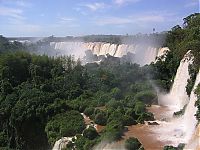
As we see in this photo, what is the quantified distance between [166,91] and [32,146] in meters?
13.4

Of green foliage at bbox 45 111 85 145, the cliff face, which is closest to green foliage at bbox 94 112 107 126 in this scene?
green foliage at bbox 45 111 85 145

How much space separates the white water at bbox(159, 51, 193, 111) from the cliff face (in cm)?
1240

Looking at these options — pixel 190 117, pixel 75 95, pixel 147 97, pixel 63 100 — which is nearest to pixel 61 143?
pixel 190 117

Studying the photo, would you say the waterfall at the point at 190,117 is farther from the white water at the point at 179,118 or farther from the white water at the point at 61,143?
the white water at the point at 61,143

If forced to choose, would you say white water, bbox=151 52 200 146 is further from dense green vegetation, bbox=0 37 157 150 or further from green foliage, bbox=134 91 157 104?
dense green vegetation, bbox=0 37 157 150

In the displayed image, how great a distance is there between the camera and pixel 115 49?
63.9 m

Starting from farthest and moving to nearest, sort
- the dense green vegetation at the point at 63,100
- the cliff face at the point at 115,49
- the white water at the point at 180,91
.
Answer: the cliff face at the point at 115,49
the white water at the point at 180,91
the dense green vegetation at the point at 63,100

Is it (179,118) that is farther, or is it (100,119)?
(100,119)

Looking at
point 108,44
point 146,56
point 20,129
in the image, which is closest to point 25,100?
point 20,129

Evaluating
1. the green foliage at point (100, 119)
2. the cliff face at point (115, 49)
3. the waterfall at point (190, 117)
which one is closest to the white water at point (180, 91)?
the waterfall at point (190, 117)

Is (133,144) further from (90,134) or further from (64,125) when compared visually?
(64,125)

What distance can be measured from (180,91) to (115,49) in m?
33.6

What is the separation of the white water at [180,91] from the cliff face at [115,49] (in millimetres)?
12397

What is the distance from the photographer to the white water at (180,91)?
2916 cm
